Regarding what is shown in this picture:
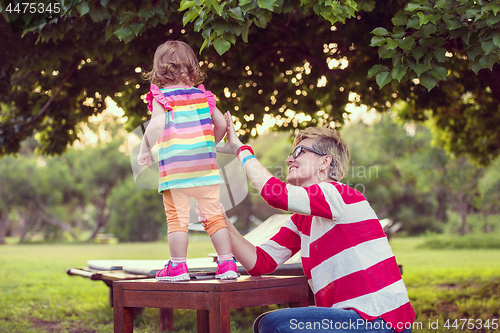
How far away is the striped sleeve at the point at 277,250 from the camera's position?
2771mm

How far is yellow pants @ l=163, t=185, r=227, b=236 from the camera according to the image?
99.2 inches

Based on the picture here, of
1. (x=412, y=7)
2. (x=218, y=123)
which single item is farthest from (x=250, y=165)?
(x=412, y=7)

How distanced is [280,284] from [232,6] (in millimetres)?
1677

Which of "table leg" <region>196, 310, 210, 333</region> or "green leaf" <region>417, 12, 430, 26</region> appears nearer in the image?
"green leaf" <region>417, 12, 430, 26</region>

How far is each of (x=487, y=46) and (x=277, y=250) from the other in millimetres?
1817

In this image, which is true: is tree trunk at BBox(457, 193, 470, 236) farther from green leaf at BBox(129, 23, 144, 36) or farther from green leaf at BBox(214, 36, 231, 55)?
green leaf at BBox(214, 36, 231, 55)

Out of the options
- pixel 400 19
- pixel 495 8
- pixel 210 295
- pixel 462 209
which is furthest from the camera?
pixel 462 209

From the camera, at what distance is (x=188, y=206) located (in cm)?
255

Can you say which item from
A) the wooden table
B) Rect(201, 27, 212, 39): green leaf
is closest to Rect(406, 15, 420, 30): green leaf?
Rect(201, 27, 212, 39): green leaf

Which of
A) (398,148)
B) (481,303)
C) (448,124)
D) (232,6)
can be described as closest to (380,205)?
(398,148)

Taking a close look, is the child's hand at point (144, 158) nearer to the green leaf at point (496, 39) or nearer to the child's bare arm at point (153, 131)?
the child's bare arm at point (153, 131)

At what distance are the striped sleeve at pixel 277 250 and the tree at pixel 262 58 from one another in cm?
119

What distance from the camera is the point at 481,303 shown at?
6.46m

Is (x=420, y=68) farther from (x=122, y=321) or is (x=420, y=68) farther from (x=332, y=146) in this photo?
(x=122, y=321)
